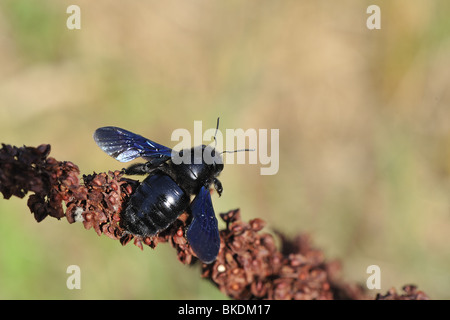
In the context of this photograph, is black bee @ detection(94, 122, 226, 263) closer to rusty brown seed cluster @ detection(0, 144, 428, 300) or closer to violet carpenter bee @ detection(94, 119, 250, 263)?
violet carpenter bee @ detection(94, 119, 250, 263)

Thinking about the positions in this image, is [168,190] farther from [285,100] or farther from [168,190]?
[285,100]

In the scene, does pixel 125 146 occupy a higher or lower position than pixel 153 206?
higher

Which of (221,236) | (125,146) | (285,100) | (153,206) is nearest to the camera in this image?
(153,206)

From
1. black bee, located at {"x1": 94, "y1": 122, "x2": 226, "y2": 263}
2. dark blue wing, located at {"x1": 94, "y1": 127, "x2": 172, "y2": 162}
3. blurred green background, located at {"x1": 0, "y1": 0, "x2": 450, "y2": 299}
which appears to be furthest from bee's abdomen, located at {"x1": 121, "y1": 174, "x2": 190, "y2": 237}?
blurred green background, located at {"x1": 0, "y1": 0, "x2": 450, "y2": 299}

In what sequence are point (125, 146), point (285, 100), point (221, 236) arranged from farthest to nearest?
point (285, 100), point (125, 146), point (221, 236)

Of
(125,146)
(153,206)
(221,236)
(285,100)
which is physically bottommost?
(221,236)

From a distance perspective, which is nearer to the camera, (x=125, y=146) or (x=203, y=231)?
(x=203, y=231)

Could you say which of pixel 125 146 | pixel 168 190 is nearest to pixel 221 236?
pixel 168 190

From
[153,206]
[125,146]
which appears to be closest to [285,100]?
[125,146]

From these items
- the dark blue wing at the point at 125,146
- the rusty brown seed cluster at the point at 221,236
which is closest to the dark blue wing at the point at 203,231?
the rusty brown seed cluster at the point at 221,236
